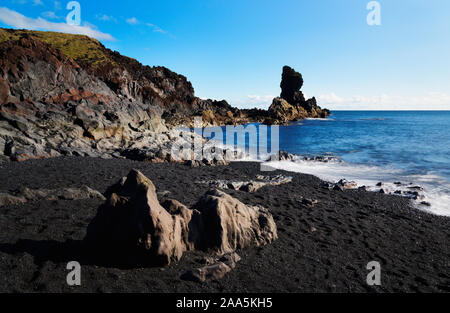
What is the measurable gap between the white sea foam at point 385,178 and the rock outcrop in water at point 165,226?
9665mm

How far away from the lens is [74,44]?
7488cm

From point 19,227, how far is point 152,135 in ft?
70.2

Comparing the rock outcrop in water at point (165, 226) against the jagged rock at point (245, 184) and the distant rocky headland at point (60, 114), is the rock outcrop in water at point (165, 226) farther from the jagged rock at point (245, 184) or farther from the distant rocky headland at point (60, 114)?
the distant rocky headland at point (60, 114)

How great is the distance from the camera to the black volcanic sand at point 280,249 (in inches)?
202

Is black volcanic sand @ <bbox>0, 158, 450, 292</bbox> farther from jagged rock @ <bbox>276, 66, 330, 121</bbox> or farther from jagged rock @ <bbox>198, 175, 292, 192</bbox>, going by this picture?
jagged rock @ <bbox>276, 66, 330, 121</bbox>

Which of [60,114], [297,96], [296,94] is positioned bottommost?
[60,114]

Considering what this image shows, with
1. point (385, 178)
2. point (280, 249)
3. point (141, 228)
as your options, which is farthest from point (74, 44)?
point (280, 249)

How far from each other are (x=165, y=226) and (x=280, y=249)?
10.7 ft

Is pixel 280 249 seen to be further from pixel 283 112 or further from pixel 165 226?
pixel 283 112

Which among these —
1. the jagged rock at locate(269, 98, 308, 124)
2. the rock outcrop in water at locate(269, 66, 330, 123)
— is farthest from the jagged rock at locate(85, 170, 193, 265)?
the rock outcrop in water at locate(269, 66, 330, 123)

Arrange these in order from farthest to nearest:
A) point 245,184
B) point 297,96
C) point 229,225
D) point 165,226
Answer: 1. point 297,96
2. point 245,184
3. point 229,225
4. point 165,226

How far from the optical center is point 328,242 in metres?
7.55
